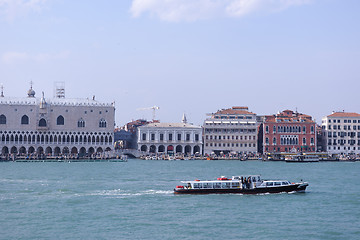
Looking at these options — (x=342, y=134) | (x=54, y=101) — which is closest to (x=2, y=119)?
(x=54, y=101)

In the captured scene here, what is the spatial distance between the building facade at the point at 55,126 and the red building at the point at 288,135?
24.8 meters

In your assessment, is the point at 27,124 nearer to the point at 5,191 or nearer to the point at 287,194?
the point at 5,191

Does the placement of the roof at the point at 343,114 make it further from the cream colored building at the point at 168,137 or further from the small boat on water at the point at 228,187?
the small boat on water at the point at 228,187

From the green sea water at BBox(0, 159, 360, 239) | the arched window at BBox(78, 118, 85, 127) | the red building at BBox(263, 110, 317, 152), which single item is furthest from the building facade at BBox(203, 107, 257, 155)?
the green sea water at BBox(0, 159, 360, 239)

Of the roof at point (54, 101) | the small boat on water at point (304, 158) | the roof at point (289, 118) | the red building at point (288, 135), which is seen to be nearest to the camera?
the small boat on water at point (304, 158)

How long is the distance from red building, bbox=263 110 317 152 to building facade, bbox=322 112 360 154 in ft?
9.95

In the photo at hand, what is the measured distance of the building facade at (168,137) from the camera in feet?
303

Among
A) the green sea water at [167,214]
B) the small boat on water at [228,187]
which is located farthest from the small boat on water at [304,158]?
the small boat on water at [228,187]

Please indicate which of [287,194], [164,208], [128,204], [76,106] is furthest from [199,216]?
[76,106]

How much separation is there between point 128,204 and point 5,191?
30.0 feet

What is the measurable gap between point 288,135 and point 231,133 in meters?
9.05

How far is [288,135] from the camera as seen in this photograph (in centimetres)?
9150

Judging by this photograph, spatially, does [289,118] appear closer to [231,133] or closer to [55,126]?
[231,133]

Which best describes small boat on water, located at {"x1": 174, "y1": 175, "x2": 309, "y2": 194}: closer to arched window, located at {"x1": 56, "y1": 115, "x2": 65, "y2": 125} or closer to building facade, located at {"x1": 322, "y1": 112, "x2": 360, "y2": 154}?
arched window, located at {"x1": 56, "y1": 115, "x2": 65, "y2": 125}
